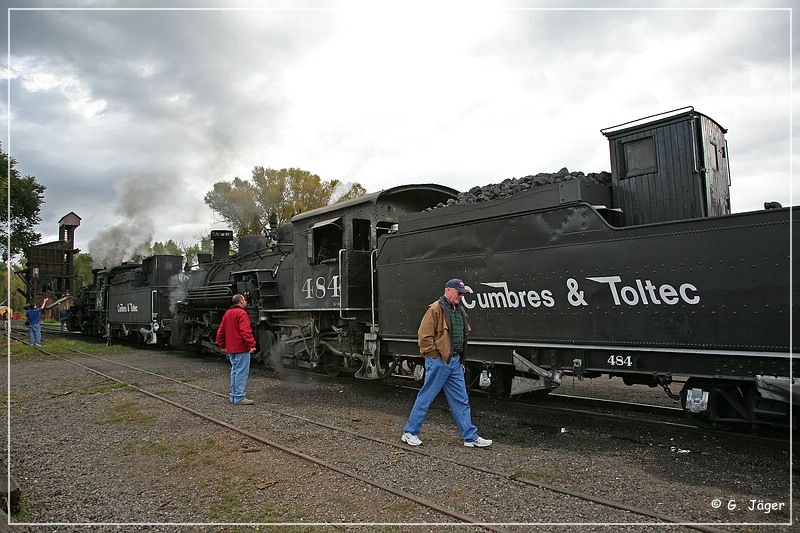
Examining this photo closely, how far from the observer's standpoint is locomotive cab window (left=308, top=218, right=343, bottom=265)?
9.34 m

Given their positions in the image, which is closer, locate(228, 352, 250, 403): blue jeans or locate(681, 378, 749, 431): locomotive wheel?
locate(681, 378, 749, 431): locomotive wheel

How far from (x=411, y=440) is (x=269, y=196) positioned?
28.6m

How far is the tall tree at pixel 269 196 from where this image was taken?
32.2 metres

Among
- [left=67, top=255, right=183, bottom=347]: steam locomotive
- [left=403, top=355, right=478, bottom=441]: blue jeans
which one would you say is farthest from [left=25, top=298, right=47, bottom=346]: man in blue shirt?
[left=403, top=355, right=478, bottom=441]: blue jeans

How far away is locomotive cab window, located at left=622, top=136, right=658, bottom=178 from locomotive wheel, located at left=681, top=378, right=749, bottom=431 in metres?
2.29

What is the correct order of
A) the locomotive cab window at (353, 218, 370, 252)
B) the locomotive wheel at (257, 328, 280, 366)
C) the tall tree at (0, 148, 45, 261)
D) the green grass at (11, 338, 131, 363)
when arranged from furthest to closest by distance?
1. the tall tree at (0, 148, 45, 261)
2. the green grass at (11, 338, 131, 363)
3. the locomotive wheel at (257, 328, 280, 366)
4. the locomotive cab window at (353, 218, 370, 252)

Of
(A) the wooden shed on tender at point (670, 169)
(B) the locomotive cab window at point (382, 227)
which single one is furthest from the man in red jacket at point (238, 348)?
(A) the wooden shed on tender at point (670, 169)

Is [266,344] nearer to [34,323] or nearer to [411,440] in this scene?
[411,440]

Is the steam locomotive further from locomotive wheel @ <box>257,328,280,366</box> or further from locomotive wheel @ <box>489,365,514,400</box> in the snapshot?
locomotive wheel @ <box>489,365,514,400</box>

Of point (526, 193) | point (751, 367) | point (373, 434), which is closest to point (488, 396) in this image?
point (373, 434)

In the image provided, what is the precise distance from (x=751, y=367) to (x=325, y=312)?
258 inches

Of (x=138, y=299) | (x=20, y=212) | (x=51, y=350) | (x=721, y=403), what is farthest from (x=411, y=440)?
(x=20, y=212)

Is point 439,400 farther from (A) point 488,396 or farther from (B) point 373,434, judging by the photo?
(B) point 373,434

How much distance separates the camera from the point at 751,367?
4422 millimetres
